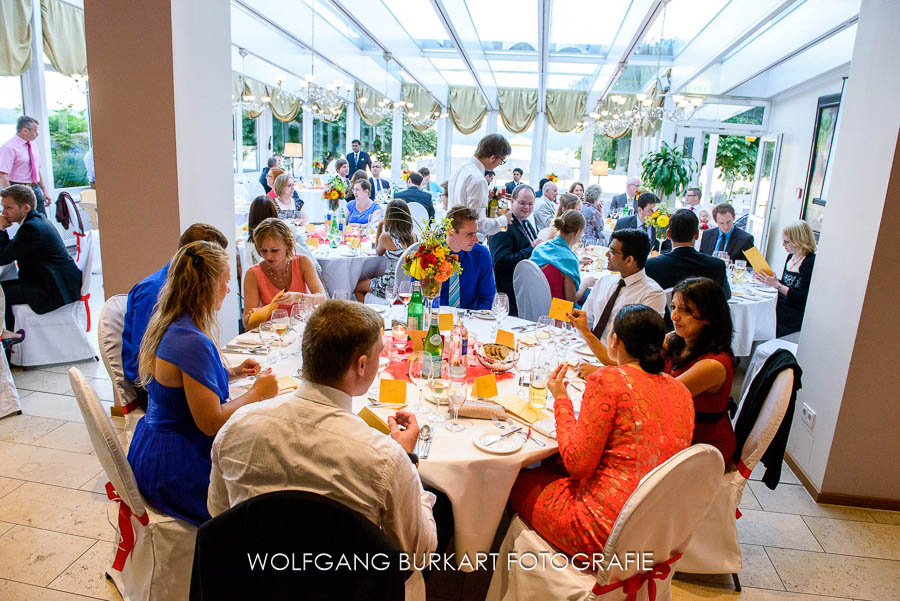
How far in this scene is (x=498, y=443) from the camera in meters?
1.97

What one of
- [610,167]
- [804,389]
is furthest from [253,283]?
[610,167]

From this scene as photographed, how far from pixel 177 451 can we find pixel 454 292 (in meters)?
2.00

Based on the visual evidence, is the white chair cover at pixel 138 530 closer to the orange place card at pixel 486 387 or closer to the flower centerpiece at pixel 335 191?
the orange place card at pixel 486 387

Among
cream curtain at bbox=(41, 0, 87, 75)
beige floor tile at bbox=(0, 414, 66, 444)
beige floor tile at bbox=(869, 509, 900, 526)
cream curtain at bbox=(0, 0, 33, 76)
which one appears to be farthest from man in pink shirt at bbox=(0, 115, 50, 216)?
beige floor tile at bbox=(869, 509, 900, 526)

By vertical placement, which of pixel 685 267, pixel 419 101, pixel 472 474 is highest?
pixel 419 101

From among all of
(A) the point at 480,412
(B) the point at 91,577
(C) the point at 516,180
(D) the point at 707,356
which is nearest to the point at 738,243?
(D) the point at 707,356

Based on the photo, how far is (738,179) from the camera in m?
11.6

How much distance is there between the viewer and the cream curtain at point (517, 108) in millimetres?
14305

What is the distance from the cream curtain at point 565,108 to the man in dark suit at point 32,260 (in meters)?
11.8

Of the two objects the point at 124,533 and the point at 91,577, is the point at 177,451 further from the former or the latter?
the point at 91,577

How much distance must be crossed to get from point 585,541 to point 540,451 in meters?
0.31

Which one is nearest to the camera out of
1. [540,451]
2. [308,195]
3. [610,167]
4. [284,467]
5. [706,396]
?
[284,467]

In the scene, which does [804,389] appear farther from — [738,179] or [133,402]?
[738,179]

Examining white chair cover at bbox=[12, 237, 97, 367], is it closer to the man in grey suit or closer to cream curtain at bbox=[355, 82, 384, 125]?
the man in grey suit
